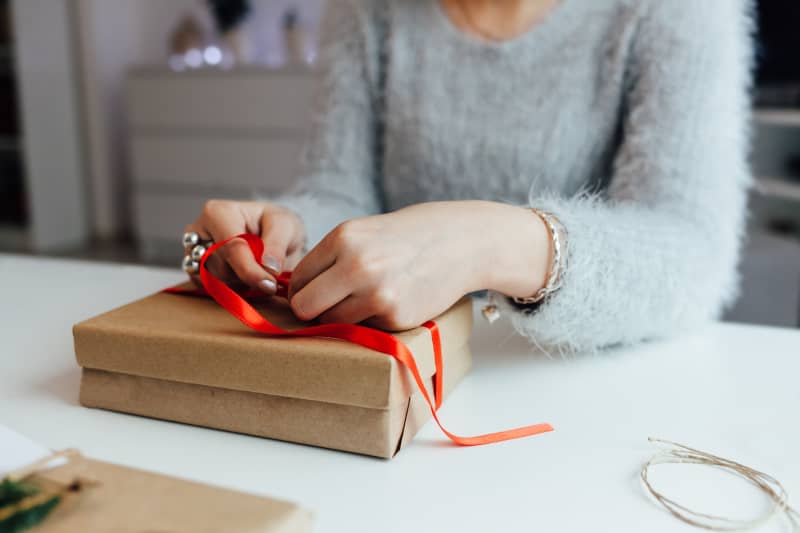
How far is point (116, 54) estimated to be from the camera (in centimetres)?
363

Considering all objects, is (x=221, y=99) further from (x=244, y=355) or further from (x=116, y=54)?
(x=244, y=355)

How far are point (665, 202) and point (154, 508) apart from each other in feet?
1.80

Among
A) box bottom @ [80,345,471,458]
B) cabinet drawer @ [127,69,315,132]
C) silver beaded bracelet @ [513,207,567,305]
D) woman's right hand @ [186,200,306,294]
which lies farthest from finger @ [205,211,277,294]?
cabinet drawer @ [127,69,315,132]

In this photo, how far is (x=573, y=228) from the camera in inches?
21.7

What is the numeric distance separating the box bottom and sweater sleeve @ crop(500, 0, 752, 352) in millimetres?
182

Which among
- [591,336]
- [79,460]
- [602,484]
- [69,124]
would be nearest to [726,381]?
[591,336]

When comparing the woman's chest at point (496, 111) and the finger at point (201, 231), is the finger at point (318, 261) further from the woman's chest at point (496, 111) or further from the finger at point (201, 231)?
the woman's chest at point (496, 111)

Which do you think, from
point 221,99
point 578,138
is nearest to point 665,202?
point 578,138

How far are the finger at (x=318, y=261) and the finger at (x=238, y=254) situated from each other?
0.05 metres

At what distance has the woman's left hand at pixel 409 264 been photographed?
44cm

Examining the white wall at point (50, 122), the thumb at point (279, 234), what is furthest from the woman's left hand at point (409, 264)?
the white wall at point (50, 122)

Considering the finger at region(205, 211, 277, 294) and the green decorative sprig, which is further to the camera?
the finger at region(205, 211, 277, 294)

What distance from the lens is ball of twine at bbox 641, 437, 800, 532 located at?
340mm

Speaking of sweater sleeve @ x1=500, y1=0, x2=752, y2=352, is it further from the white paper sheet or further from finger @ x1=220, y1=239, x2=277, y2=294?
the white paper sheet
